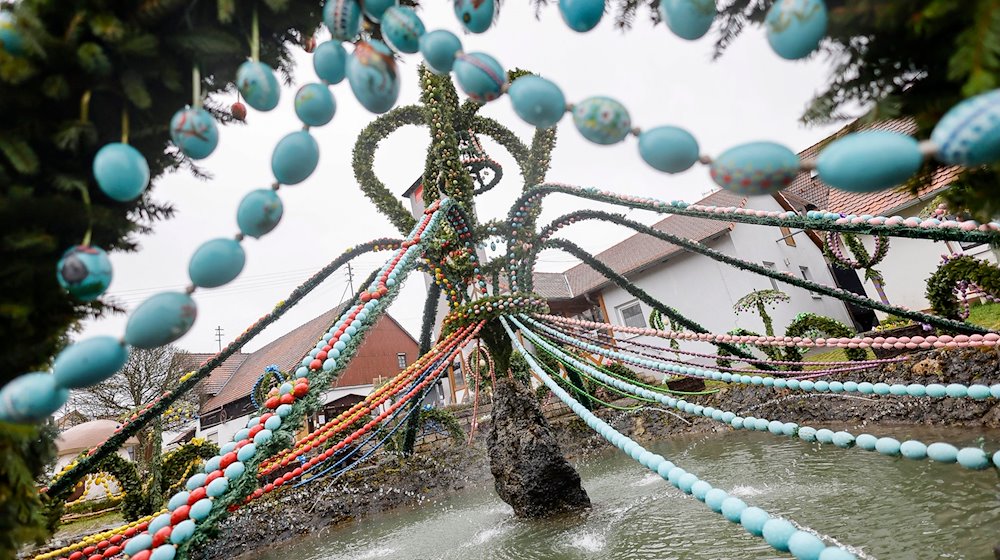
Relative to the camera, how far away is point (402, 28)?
1.31 m

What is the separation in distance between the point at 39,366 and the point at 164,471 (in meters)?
8.01

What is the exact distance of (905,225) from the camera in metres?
3.21

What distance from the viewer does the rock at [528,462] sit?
443 centimetres

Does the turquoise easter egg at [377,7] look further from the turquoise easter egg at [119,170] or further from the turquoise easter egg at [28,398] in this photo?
the turquoise easter egg at [28,398]

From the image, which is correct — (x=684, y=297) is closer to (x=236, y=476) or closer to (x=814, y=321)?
(x=814, y=321)

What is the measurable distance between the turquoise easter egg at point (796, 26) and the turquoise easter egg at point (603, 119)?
35 cm

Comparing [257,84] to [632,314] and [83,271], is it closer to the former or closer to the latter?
[83,271]

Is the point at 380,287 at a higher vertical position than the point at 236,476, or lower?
higher

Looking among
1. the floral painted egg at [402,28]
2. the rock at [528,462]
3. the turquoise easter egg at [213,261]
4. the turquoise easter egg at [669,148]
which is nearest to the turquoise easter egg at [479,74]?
the floral painted egg at [402,28]

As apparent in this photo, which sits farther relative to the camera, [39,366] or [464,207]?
[464,207]

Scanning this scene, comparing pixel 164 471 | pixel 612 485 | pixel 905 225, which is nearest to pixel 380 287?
pixel 905 225

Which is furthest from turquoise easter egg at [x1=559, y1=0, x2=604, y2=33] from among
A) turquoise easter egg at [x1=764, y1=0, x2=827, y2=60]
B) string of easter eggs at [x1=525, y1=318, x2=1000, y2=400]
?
string of easter eggs at [x1=525, y1=318, x2=1000, y2=400]

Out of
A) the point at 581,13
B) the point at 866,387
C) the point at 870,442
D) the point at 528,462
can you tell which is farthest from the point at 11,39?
the point at 528,462

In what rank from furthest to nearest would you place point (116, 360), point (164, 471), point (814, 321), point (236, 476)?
point (164, 471) < point (814, 321) < point (236, 476) < point (116, 360)
